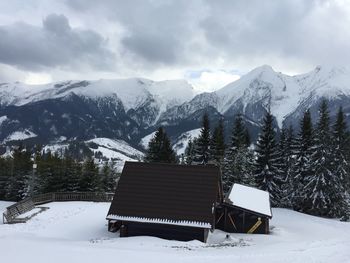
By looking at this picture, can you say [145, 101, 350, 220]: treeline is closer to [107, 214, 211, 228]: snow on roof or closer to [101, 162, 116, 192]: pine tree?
[101, 162, 116, 192]: pine tree

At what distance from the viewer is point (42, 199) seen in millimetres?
46625

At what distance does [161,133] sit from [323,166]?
2424cm

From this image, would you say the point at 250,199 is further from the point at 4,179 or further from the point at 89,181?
the point at 4,179

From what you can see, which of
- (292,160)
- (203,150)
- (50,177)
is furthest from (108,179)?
(292,160)

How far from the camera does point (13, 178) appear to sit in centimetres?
7131

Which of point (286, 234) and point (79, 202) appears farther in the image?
point (79, 202)

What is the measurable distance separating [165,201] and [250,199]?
36.4ft

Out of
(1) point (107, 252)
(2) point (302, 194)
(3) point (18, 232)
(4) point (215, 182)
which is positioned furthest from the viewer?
(2) point (302, 194)

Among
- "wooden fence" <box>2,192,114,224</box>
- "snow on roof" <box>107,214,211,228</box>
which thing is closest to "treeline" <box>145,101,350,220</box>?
"wooden fence" <box>2,192,114,224</box>

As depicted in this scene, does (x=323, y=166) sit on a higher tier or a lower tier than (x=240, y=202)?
higher

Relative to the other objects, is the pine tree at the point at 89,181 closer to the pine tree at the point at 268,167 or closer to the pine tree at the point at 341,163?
the pine tree at the point at 268,167

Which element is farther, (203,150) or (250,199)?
(203,150)

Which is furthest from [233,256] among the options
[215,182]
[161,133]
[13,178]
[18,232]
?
[13,178]

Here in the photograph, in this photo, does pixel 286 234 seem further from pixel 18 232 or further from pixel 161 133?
Answer: pixel 161 133
